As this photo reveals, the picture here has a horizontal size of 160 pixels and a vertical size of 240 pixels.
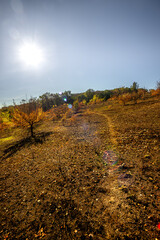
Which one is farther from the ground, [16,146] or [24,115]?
[24,115]

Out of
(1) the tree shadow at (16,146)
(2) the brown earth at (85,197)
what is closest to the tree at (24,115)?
(1) the tree shadow at (16,146)

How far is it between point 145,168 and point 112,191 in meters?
2.32

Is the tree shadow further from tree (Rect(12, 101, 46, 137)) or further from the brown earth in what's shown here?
the brown earth

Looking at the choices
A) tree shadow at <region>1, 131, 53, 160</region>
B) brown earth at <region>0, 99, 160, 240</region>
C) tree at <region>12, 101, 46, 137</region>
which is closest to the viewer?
brown earth at <region>0, 99, 160, 240</region>

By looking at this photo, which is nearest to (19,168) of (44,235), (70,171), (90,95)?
(70,171)

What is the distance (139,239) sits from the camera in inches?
109

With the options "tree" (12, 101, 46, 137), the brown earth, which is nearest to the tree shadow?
"tree" (12, 101, 46, 137)

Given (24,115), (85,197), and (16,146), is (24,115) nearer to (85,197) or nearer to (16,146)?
(16,146)

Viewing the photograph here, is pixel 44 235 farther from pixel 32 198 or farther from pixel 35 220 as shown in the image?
pixel 32 198

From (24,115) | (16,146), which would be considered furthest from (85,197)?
(24,115)

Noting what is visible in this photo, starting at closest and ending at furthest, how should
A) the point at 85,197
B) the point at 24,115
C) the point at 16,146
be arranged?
the point at 85,197
the point at 16,146
the point at 24,115

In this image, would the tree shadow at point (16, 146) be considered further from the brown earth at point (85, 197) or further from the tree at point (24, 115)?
the brown earth at point (85, 197)

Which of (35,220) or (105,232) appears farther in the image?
(35,220)

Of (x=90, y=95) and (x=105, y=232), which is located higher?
(x=90, y=95)
